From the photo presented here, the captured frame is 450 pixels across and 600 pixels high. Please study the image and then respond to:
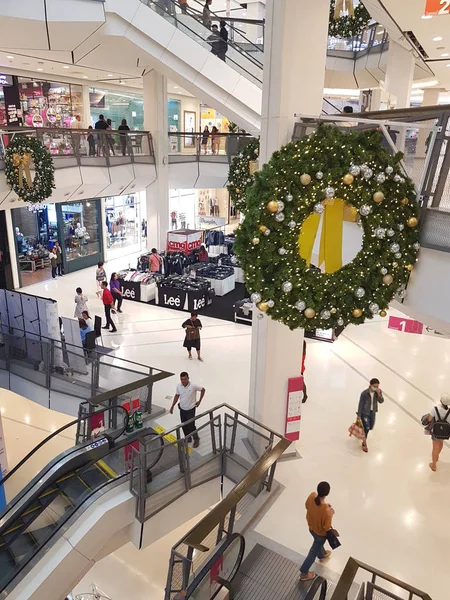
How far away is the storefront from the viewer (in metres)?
17.9

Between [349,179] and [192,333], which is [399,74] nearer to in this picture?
[192,333]

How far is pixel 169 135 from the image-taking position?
19234 millimetres

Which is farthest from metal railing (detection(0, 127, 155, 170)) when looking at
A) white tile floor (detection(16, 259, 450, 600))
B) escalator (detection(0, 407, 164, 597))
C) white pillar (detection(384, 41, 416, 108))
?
white pillar (detection(384, 41, 416, 108))

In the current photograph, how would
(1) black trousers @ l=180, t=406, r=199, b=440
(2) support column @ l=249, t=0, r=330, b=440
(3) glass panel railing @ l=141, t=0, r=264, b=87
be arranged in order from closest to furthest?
(2) support column @ l=249, t=0, r=330, b=440 → (1) black trousers @ l=180, t=406, r=199, b=440 → (3) glass panel railing @ l=141, t=0, r=264, b=87

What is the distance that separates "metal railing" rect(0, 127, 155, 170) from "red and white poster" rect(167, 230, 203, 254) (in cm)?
308

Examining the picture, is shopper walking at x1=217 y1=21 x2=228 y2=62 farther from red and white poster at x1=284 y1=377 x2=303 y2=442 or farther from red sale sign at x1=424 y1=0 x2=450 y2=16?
red and white poster at x1=284 y1=377 x2=303 y2=442

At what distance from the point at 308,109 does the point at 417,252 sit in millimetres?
3191

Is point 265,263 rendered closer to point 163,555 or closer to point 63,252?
point 163,555

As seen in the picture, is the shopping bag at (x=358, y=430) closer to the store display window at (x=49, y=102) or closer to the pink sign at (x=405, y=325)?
the pink sign at (x=405, y=325)

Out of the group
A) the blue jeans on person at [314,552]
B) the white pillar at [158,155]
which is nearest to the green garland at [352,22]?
the blue jeans on person at [314,552]

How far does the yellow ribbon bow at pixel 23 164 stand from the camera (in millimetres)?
11625

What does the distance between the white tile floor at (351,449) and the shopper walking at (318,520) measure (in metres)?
0.70

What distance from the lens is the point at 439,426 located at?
7191 mm

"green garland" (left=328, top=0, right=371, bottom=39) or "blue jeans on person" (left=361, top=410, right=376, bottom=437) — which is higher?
"green garland" (left=328, top=0, right=371, bottom=39)
